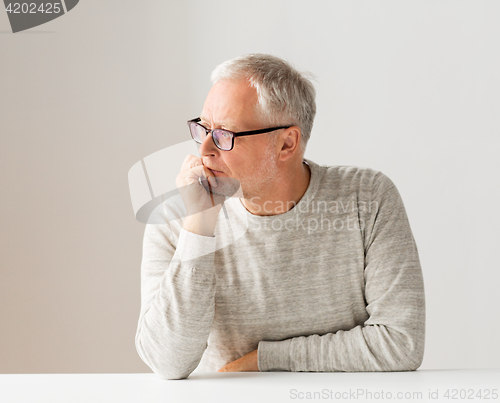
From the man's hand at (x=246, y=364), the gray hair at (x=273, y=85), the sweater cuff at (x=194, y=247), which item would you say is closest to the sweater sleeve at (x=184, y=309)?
the sweater cuff at (x=194, y=247)

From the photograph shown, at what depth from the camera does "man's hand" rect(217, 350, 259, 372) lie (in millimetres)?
1066

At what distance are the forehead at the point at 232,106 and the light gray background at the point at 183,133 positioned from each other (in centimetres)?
104

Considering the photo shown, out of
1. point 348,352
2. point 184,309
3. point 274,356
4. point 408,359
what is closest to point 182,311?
point 184,309

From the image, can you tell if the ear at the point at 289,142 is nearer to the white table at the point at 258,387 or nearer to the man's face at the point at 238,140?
the man's face at the point at 238,140

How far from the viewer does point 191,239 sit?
3.38ft

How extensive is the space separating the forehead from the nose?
0.04m

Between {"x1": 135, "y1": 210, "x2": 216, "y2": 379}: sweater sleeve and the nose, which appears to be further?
the nose

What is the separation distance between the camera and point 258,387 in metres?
0.77

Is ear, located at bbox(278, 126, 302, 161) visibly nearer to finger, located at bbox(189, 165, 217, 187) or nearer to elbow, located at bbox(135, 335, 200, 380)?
finger, located at bbox(189, 165, 217, 187)

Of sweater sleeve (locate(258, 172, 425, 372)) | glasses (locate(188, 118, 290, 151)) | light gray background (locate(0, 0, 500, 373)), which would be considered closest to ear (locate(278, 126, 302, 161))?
glasses (locate(188, 118, 290, 151))

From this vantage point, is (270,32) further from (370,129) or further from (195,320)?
(195,320)

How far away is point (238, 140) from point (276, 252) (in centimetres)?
28

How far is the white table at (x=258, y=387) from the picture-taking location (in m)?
0.70

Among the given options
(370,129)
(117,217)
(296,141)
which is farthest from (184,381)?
(370,129)
